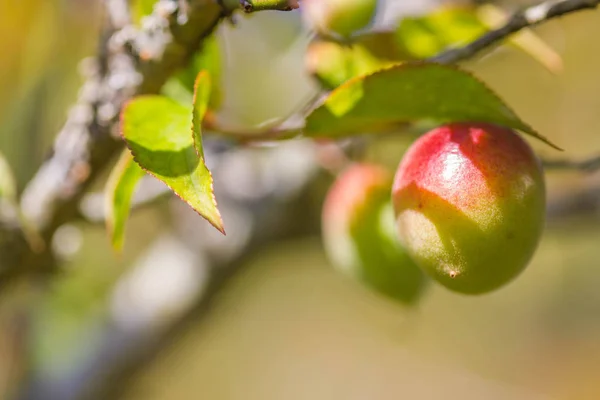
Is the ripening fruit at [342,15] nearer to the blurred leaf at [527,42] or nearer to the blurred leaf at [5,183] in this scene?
the blurred leaf at [527,42]

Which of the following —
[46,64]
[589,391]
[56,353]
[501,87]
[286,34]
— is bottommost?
[589,391]

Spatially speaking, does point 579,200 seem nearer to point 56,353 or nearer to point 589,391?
point 56,353

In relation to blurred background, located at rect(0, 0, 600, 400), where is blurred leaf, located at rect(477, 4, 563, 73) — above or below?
above

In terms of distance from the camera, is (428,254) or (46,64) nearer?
(428,254)

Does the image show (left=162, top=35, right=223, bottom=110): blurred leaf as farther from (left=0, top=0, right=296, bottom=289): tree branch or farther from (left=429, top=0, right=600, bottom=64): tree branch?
(left=429, top=0, right=600, bottom=64): tree branch

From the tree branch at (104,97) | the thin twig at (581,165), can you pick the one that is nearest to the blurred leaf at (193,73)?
the tree branch at (104,97)

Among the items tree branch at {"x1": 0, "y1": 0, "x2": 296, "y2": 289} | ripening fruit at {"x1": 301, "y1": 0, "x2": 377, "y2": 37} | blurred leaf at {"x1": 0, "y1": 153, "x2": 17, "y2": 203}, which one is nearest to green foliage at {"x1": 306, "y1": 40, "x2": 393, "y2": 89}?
ripening fruit at {"x1": 301, "y1": 0, "x2": 377, "y2": 37}

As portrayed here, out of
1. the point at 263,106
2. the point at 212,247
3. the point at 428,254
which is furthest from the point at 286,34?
the point at 428,254

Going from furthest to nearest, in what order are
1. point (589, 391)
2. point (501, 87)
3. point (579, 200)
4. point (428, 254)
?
point (589, 391)
point (501, 87)
point (579, 200)
point (428, 254)
